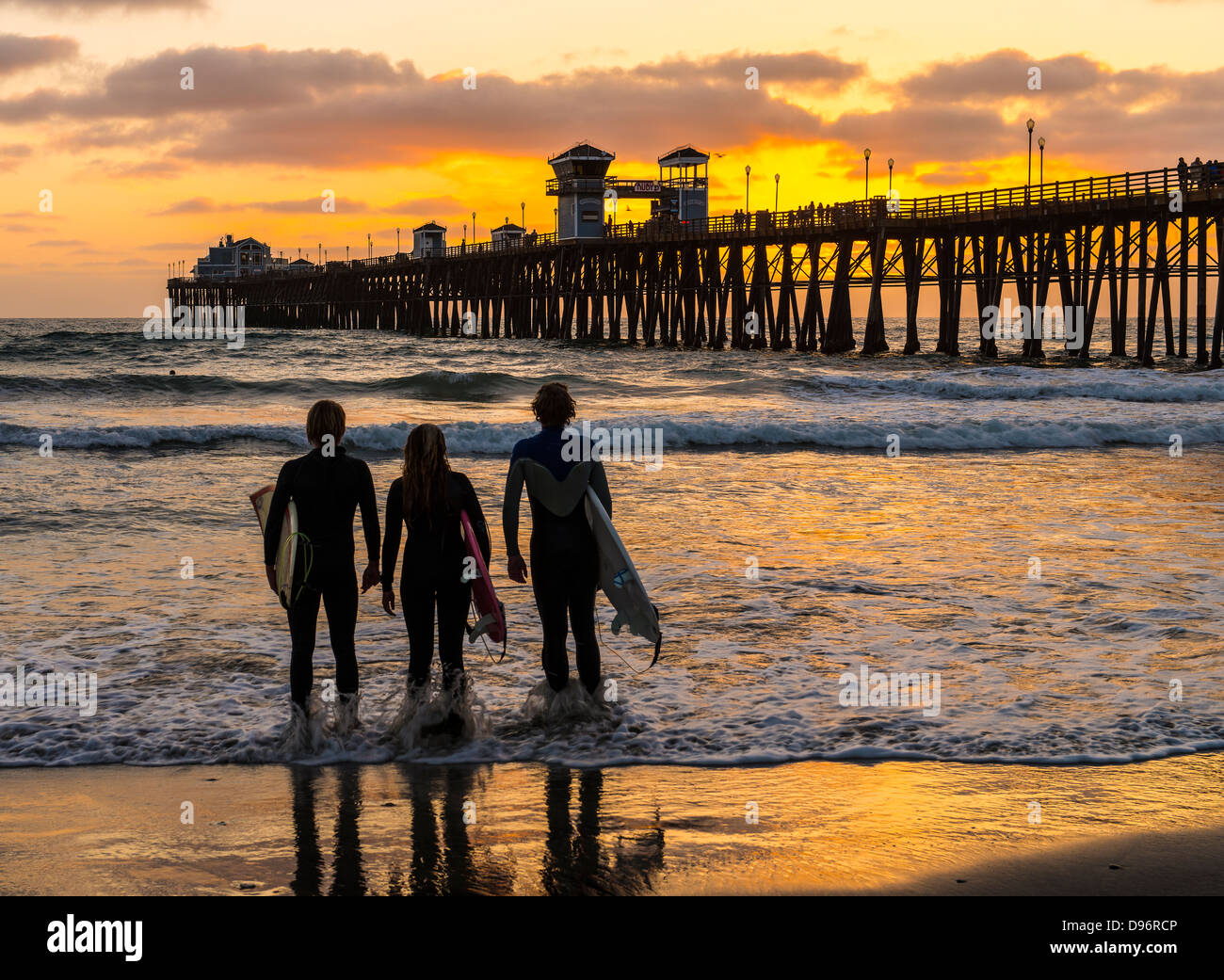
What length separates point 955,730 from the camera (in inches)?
222

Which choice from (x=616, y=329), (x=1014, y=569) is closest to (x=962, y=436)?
(x=1014, y=569)

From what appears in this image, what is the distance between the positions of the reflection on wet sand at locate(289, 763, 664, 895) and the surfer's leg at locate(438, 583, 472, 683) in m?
0.71

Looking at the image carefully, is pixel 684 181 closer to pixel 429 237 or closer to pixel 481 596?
pixel 429 237

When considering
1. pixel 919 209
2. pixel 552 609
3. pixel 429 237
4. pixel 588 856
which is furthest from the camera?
pixel 429 237

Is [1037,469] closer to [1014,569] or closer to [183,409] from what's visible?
[1014,569]

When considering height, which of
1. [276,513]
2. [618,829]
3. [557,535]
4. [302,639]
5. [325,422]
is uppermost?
[325,422]

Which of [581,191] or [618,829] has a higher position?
[581,191]

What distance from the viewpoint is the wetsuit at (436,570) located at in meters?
5.43

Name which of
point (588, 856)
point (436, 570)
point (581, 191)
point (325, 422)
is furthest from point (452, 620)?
point (581, 191)

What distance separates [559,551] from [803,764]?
1487mm

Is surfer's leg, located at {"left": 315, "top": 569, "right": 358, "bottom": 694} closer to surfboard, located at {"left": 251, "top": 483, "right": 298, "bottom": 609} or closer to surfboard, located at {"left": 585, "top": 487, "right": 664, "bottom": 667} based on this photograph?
surfboard, located at {"left": 251, "top": 483, "right": 298, "bottom": 609}

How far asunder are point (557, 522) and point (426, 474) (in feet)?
2.26

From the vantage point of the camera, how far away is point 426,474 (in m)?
5.36

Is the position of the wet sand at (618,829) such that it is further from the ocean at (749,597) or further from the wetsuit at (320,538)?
the wetsuit at (320,538)
